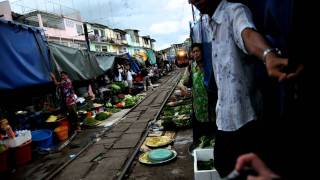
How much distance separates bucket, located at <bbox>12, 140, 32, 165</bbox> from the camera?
30.2 feet

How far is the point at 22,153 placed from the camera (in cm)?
935

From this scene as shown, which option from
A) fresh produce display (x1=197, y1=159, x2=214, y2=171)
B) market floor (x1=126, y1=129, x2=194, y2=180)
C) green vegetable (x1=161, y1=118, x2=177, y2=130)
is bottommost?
market floor (x1=126, y1=129, x2=194, y2=180)

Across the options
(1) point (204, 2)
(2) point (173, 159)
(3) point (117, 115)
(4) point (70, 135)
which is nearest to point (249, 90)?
(1) point (204, 2)

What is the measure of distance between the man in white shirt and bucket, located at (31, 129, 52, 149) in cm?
906

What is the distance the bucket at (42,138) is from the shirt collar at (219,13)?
9.32m

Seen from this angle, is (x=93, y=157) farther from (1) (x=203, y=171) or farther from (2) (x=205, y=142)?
(1) (x=203, y=171)

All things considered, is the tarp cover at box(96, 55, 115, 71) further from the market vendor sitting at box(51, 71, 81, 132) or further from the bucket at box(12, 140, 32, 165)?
the bucket at box(12, 140, 32, 165)

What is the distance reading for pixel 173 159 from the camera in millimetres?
7984

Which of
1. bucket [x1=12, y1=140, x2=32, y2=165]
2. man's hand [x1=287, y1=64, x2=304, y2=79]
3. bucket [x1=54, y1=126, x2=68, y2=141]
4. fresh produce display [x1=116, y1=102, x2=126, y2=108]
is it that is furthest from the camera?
fresh produce display [x1=116, y1=102, x2=126, y2=108]

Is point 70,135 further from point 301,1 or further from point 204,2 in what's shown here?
point 301,1

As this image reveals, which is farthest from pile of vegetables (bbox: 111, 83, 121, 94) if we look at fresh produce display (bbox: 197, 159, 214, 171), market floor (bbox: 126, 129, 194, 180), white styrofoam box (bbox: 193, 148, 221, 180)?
fresh produce display (bbox: 197, 159, 214, 171)

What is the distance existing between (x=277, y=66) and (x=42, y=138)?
10157mm

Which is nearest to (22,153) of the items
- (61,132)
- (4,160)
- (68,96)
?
(4,160)

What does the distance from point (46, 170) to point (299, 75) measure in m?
8.15
